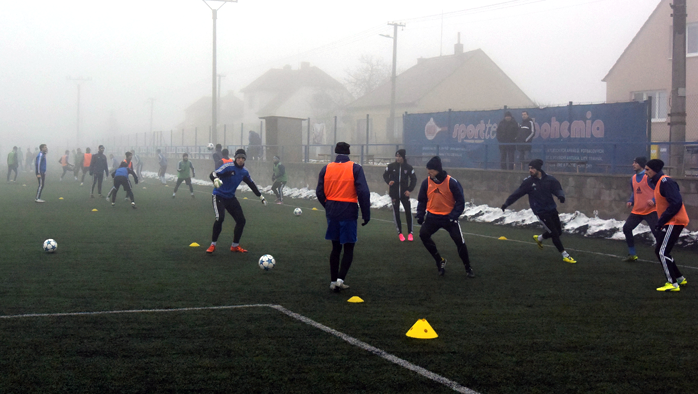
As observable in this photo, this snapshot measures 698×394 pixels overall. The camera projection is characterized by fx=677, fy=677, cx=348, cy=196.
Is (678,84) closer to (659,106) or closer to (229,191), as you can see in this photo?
(229,191)

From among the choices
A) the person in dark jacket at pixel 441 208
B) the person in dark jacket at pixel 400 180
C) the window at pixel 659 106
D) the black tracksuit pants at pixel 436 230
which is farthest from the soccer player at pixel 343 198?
the window at pixel 659 106

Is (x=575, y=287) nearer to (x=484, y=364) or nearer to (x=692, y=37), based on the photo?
(x=484, y=364)

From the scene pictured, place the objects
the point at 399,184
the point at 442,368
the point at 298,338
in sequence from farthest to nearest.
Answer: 1. the point at 399,184
2. the point at 298,338
3. the point at 442,368

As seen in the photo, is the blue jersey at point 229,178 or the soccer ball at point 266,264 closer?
the soccer ball at point 266,264

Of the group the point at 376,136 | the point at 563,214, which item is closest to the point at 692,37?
the point at 563,214

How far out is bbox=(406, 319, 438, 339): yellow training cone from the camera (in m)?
6.07

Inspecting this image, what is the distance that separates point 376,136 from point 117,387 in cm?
4224

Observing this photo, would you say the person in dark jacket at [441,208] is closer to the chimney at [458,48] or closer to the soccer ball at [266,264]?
the soccer ball at [266,264]

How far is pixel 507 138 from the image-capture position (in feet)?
65.1

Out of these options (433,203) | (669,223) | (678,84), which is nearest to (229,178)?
(433,203)

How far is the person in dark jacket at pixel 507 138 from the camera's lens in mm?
19594

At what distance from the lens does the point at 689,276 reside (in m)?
9.93

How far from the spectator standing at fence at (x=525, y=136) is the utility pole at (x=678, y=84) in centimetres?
456

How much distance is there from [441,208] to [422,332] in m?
3.81
